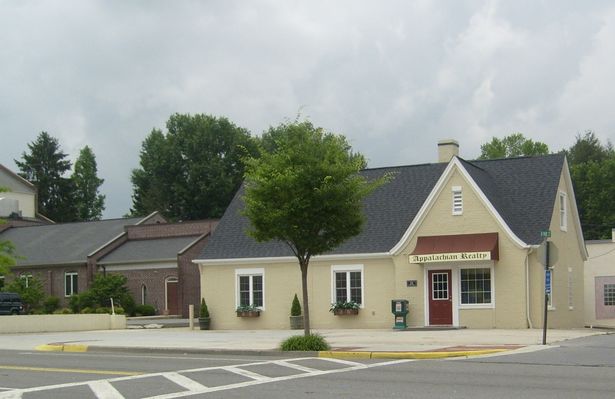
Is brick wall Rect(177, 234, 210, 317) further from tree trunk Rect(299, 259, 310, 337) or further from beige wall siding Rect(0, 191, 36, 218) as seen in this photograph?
beige wall siding Rect(0, 191, 36, 218)

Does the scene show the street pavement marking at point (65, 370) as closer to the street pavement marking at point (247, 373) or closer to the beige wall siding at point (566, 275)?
the street pavement marking at point (247, 373)

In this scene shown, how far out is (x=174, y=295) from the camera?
5416 cm

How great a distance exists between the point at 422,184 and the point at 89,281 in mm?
26093

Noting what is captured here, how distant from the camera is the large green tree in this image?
23531mm

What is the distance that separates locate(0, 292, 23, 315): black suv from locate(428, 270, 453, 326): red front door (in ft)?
83.6

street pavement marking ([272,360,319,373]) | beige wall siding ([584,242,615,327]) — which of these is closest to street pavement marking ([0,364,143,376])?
street pavement marking ([272,360,319,373])

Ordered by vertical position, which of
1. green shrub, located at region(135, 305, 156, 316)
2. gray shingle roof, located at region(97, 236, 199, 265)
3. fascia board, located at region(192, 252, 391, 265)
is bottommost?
green shrub, located at region(135, 305, 156, 316)

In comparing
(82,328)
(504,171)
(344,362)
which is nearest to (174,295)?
(82,328)

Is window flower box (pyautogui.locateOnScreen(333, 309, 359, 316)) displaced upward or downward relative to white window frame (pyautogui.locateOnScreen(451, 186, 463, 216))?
downward

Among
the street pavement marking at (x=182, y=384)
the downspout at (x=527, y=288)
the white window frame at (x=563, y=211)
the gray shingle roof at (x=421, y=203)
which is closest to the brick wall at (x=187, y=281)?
the gray shingle roof at (x=421, y=203)

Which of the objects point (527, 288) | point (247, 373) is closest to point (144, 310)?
point (527, 288)

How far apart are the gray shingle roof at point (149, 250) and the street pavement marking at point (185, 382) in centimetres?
3698

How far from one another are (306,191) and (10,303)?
31.4 m

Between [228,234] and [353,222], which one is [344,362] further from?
[228,234]
